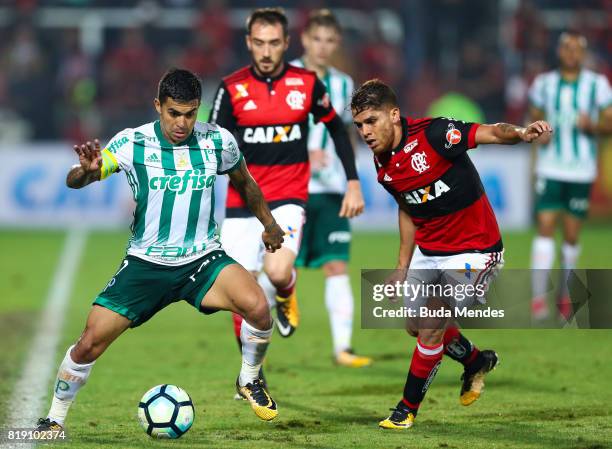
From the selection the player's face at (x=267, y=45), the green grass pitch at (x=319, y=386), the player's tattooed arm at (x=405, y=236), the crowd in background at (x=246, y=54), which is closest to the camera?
the green grass pitch at (x=319, y=386)

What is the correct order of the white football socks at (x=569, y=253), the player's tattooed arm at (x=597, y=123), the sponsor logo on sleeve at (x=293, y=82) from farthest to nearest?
the white football socks at (x=569, y=253), the player's tattooed arm at (x=597, y=123), the sponsor logo on sleeve at (x=293, y=82)

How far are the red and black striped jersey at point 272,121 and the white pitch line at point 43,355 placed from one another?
5.86 feet

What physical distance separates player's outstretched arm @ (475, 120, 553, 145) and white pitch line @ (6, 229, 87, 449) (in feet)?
9.36

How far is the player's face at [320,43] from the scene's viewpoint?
30.0ft

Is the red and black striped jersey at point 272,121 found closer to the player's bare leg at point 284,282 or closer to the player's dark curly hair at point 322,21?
the player's bare leg at point 284,282

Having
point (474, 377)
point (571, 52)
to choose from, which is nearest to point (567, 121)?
point (571, 52)

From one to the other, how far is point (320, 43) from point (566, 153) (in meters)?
2.98

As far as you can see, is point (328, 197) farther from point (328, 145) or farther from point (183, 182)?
point (183, 182)

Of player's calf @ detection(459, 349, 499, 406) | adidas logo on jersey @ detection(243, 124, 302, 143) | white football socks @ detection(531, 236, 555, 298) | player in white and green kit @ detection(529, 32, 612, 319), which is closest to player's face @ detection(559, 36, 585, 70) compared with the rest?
player in white and green kit @ detection(529, 32, 612, 319)

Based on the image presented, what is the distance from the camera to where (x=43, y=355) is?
Answer: 941 cm

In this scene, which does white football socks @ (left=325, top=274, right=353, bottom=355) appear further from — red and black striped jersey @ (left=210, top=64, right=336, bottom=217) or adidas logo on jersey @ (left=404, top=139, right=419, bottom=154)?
adidas logo on jersey @ (left=404, top=139, right=419, bottom=154)

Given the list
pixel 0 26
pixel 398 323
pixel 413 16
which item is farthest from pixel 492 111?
pixel 398 323

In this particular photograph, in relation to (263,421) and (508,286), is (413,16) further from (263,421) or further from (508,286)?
(263,421)

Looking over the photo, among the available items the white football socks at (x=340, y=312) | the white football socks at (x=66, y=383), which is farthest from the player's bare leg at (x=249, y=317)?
the white football socks at (x=340, y=312)
